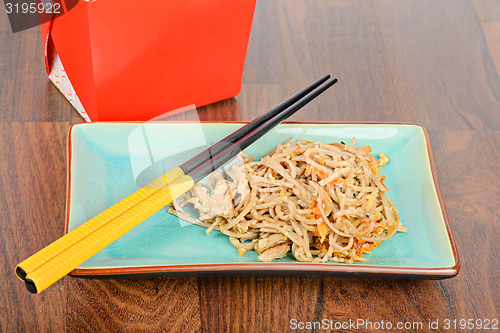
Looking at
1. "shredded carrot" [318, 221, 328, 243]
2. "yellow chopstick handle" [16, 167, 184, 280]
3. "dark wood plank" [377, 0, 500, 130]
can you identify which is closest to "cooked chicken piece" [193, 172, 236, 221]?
"yellow chopstick handle" [16, 167, 184, 280]

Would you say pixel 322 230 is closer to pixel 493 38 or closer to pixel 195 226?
pixel 195 226

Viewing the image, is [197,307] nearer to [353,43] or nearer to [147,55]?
[147,55]

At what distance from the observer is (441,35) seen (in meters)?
2.24

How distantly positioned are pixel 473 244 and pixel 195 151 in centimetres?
86

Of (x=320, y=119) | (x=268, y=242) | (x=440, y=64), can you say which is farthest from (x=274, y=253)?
(x=440, y=64)

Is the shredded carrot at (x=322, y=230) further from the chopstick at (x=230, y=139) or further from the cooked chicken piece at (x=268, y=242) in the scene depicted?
the chopstick at (x=230, y=139)

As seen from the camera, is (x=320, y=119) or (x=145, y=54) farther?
(x=320, y=119)

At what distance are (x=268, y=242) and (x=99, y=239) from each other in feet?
1.40

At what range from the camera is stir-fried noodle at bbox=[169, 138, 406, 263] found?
136 cm

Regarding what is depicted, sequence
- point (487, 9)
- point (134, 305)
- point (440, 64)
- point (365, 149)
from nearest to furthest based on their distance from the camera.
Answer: point (134, 305) < point (365, 149) < point (440, 64) < point (487, 9)

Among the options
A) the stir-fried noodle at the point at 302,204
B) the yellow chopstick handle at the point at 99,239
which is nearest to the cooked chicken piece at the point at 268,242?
the stir-fried noodle at the point at 302,204

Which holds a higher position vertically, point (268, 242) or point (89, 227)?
point (89, 227)

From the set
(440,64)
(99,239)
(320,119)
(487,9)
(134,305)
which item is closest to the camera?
(99,239)

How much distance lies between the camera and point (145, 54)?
5.11 ft
